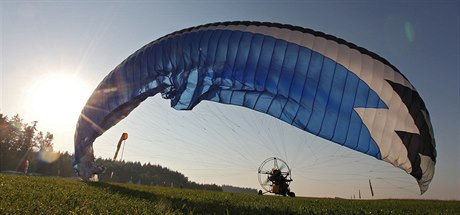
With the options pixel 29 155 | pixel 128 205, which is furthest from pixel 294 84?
pixel 29 155

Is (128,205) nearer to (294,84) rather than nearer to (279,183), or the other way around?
(294,84)

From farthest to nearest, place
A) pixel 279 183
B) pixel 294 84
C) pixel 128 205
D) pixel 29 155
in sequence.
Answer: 1. pixel 29 155
2. pixel 279 183
3. pixel 294 84
4. pixel 128 205

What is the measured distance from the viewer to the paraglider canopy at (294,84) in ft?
29.2

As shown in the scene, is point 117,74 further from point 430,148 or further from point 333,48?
point 430,148

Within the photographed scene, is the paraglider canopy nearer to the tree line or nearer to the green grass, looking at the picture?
the green grass

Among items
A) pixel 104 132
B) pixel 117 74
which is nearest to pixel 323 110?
pixel 117 74

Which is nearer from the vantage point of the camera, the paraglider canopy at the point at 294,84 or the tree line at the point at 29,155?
the paraglider canopy at the point at 294,84

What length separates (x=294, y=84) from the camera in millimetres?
10047

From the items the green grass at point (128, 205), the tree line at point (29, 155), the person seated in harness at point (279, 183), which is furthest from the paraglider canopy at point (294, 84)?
the tree line at point (29, 155)

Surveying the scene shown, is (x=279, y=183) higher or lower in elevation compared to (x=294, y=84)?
lower

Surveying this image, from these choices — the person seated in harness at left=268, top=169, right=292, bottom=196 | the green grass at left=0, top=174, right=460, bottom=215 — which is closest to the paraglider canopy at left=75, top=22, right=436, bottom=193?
the green grass at left=0, top=174, right=460, bottom=215

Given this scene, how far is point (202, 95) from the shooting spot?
1178cm

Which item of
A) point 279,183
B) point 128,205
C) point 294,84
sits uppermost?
point 294,84

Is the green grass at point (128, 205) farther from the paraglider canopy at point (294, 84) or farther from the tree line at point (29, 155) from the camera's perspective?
the tree line at point (29, 155)
